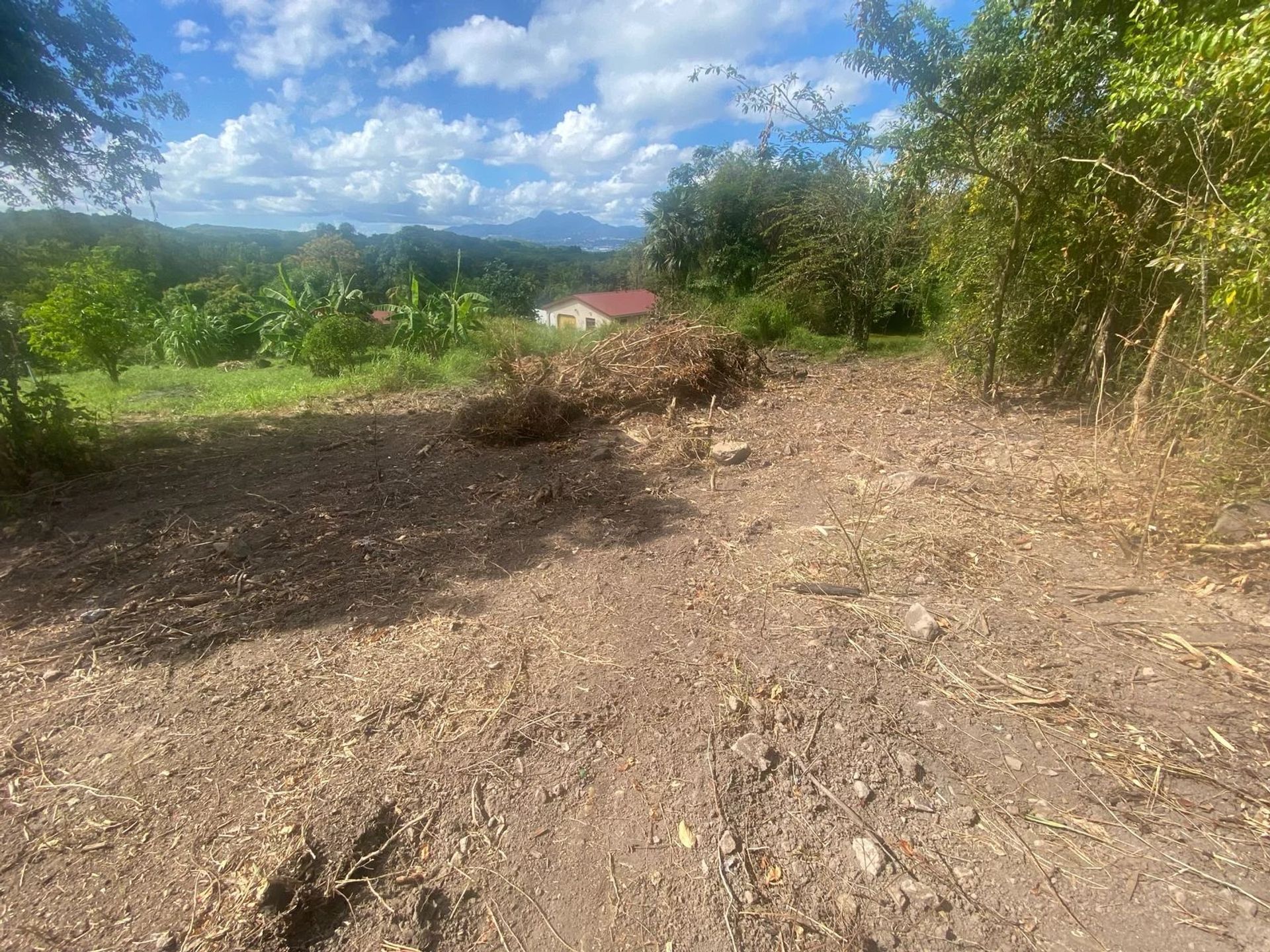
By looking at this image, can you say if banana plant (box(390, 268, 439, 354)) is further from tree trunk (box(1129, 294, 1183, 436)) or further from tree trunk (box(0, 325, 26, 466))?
tree trunk (box(1129, 294, 1183, 436))

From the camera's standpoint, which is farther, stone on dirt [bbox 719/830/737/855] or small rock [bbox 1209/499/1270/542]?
small rock [bbox 1209/499/1270/542]

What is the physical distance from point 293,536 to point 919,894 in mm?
3650

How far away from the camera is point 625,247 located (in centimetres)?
3403

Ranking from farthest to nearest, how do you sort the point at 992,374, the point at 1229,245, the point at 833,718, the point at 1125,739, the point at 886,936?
the point at 992,374 < the point at 1229,245 < the point at 833,718 < the point at 1125,739 < the point at 886,936

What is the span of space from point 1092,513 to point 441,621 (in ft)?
12.6

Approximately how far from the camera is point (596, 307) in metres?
26.6

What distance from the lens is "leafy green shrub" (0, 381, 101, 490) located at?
164 inches

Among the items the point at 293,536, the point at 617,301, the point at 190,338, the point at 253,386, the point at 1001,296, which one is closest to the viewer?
the point at 293,536

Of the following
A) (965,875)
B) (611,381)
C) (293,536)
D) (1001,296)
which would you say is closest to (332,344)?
(611,381)

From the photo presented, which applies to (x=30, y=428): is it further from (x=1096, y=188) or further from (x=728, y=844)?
(x=1096, y=188)

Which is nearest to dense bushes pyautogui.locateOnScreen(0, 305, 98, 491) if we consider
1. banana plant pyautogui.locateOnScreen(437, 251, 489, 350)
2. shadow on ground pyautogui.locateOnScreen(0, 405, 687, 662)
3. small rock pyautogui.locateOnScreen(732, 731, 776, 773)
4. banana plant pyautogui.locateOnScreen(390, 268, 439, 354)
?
shadow on ground pyautogui.locateOnScreen(0, 405, 687, 662)

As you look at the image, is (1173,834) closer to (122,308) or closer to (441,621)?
(441,621)

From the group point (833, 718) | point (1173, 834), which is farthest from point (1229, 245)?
point (833, 718)

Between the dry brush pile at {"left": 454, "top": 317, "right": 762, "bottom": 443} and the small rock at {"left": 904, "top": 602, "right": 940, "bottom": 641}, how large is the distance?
387 centimetres
